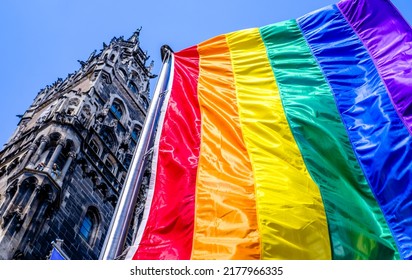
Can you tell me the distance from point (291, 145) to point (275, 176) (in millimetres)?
944

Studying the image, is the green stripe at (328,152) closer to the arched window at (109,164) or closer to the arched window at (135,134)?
the arched window at (109,164)

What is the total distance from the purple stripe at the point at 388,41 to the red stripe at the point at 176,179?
11.3 feet

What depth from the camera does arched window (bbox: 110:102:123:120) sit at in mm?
35438

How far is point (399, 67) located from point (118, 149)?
24.7 m

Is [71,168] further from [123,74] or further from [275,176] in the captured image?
[123,74]

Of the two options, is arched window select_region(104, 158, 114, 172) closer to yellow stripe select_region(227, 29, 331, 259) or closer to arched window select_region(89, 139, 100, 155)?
arched window select_region(89, 139, 100, 155)

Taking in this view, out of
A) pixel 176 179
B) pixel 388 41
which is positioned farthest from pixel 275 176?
pixel 388 41

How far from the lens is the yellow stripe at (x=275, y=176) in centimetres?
563

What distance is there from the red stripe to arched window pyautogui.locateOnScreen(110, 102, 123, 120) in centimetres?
2673

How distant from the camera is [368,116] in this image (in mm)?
8117

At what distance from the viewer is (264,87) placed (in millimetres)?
9227

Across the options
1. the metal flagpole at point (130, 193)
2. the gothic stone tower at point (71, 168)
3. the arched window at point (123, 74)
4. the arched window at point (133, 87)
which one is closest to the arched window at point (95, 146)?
the gothic stone tower at point (71, 168)
